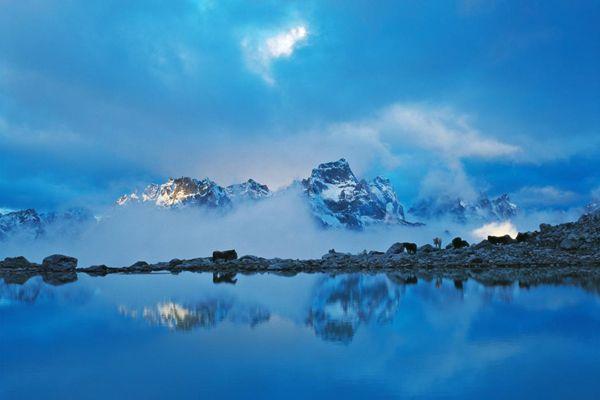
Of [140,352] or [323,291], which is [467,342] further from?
[323,291]

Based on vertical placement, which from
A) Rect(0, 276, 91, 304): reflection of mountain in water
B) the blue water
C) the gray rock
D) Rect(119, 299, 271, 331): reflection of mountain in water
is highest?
the gray rock

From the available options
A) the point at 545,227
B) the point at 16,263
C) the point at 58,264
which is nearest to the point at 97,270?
the point at 58,264

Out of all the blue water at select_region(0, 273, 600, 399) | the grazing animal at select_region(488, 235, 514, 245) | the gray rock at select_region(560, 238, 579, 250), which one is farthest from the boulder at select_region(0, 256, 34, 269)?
the gray rock at select_region(560, 238, 579, 250)

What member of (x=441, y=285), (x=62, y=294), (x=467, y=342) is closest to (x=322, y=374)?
(x=467, y=342)

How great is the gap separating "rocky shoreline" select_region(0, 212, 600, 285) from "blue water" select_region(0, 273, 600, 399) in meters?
19.8

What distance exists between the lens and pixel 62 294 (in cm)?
2998

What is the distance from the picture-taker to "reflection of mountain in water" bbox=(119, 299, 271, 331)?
17.7 m

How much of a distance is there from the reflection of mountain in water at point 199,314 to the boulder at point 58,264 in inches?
1468

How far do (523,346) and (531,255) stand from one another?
37152 millimetres

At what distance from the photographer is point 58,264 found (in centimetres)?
5566

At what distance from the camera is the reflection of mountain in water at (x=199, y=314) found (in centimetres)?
1769

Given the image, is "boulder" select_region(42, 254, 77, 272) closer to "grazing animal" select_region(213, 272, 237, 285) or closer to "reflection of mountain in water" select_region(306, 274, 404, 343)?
"grazing animal" select_region(213, 272, 237, 285)

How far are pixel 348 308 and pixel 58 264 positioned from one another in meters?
45.3

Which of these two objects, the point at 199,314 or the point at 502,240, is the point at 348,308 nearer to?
the point at 199,314
